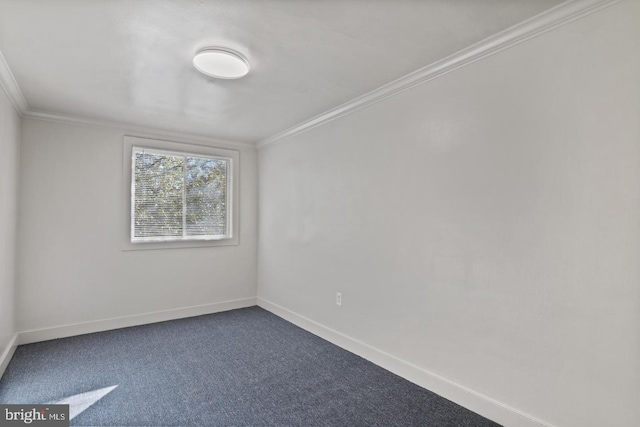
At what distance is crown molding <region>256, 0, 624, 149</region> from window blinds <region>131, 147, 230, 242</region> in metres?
2.13

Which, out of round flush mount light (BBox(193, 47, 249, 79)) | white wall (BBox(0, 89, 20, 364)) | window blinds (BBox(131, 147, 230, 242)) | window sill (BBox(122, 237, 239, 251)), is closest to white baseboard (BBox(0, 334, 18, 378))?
white wall (BBox(0, 89, 20, 364))

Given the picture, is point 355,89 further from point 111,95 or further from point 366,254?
point 111,95

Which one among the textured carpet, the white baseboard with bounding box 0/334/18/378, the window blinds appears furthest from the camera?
the window blinds

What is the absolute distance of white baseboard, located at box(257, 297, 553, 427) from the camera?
194cm

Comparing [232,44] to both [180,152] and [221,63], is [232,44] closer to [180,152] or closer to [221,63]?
[221,63]

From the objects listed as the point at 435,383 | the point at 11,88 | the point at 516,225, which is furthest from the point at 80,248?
the point at 516,225

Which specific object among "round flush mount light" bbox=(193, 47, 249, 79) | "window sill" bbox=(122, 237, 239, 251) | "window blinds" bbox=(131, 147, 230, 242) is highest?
"round flush mount light" bbox=(193, 47, 249, 79)

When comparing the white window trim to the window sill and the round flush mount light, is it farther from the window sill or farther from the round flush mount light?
the round flush mount light

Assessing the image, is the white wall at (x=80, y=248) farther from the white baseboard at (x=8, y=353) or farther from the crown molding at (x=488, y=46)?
the crown molding at (x=488, y=46)

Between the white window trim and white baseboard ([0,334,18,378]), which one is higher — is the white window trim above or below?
above

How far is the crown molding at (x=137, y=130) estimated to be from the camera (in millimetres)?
3391

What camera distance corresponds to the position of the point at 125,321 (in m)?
3.83

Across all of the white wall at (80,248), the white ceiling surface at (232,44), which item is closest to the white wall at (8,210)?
the white wall at (80,248)

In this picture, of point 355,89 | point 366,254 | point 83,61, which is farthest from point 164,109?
point 366,254
